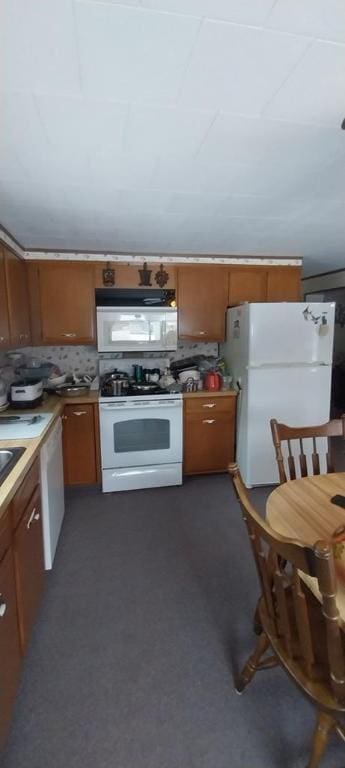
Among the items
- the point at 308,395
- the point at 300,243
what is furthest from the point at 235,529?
the point at 300,243

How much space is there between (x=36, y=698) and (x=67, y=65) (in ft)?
7.08

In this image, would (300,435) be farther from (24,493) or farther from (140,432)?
(140,432)

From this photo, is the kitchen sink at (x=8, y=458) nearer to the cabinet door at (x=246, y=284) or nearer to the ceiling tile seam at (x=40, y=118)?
the ceiling tile seam at (x=40, y=118)

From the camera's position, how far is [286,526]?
3.85 ft

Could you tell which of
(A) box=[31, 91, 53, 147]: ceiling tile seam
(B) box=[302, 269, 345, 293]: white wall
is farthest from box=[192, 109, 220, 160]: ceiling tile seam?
(B) box=[302, 269, 345, 293]: white wall

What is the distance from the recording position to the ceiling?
2.75 feet

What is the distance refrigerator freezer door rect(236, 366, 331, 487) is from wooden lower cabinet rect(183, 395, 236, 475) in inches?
8.1

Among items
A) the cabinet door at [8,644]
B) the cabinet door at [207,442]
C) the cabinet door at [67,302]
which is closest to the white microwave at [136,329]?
the cabinet door at [67,302]

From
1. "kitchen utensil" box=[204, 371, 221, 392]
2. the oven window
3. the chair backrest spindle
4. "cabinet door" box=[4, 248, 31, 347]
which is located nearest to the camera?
the chair backrest spindle

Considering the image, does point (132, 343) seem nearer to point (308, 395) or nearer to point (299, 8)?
point (308, 395)

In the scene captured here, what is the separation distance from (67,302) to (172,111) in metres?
2.10

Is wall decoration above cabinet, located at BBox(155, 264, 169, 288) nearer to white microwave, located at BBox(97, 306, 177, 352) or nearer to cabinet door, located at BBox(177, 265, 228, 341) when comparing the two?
cabinet door, located at BBox(177, 265, 228, 341)

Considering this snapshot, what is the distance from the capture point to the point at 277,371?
2.86m

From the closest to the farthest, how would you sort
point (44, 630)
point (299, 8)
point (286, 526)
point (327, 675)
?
point (299, 8) < point (327, 675) < point (286, 526) < point (44, 630)
